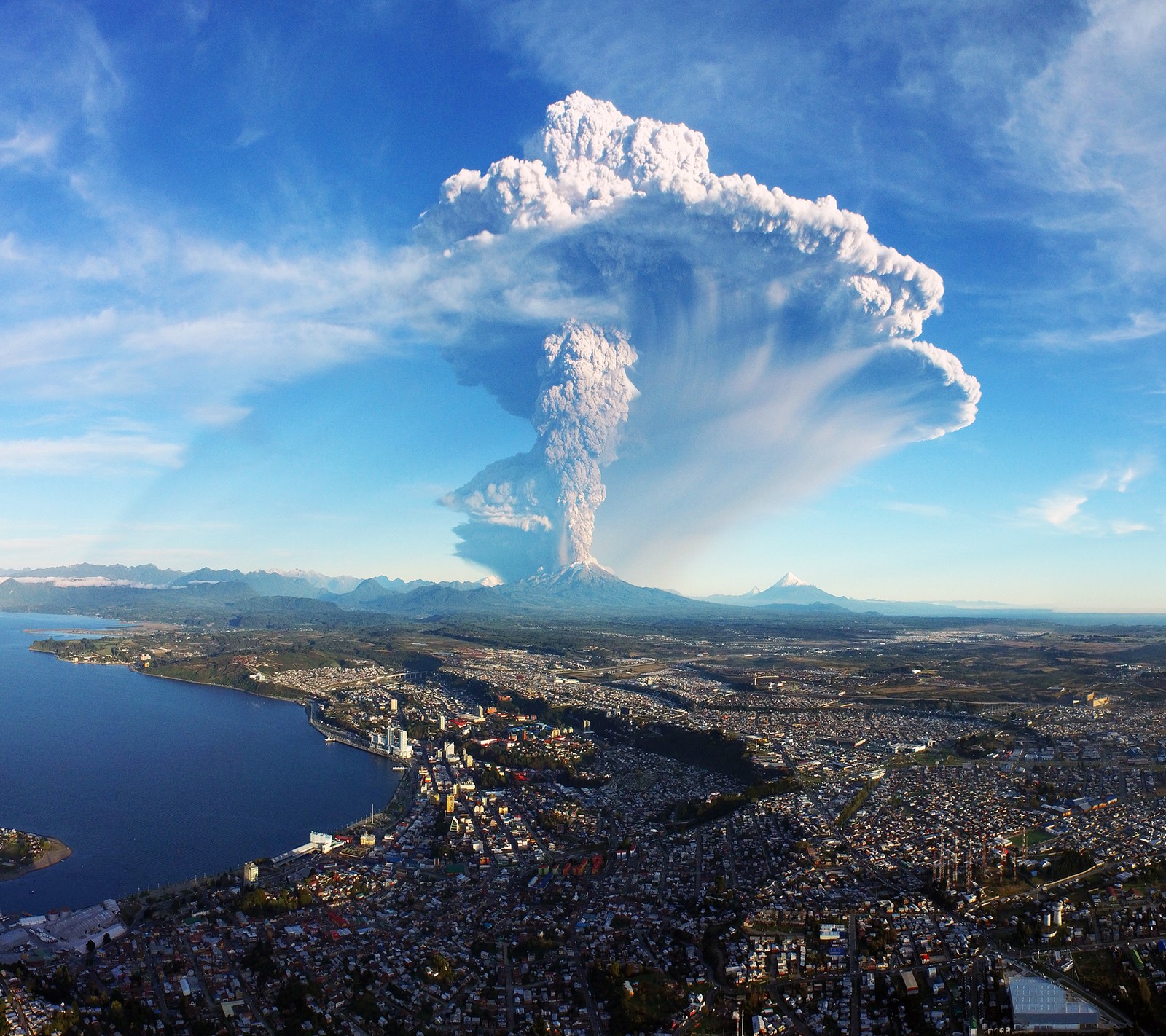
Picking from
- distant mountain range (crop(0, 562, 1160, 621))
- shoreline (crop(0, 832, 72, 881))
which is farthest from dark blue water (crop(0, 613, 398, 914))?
distant mountain range (crop(0, 562, 1160, 621))

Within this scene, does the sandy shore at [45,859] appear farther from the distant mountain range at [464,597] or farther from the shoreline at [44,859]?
the distant mountain range at [464,597]

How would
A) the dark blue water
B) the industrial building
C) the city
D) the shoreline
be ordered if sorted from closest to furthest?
the industrial building < the city < the shoreline < the dark blue water

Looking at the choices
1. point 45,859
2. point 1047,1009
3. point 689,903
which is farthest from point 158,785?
point 1047,1009

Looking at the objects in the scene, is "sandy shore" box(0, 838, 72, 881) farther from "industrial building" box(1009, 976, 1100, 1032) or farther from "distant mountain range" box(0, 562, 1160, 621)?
"distant mountain range" box(0, 562, 1160, 621)

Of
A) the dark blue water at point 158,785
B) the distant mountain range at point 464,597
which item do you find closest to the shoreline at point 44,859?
the dark blue water at point 158,785

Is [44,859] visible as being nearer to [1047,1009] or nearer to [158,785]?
[158,785]
